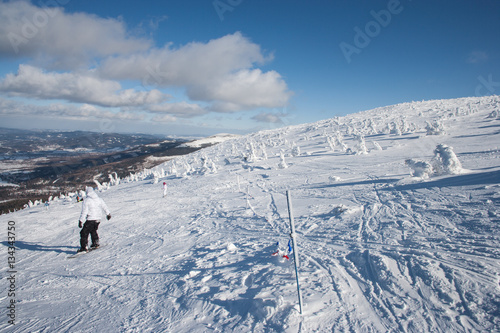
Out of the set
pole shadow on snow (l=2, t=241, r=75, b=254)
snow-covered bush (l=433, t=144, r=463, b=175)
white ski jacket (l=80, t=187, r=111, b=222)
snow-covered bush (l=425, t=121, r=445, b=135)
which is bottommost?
pole shadow on snow (l=2, t=241, r=75, b=254)

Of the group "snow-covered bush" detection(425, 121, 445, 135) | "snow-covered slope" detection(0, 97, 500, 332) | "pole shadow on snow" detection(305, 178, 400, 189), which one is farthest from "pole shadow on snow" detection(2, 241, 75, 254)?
"snow-covered bush" detection(425, 121, 445, 135)

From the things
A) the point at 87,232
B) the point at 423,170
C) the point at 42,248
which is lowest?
the point at 42,248

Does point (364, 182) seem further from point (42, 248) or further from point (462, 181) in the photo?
point (42, 248)

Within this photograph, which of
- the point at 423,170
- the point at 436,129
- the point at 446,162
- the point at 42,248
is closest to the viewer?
the point at 42,248

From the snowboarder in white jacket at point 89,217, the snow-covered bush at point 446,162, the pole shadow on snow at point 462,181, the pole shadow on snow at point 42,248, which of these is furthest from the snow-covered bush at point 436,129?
the pole shadow on snow at point 42,248

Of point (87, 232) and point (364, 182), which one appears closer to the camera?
point (87, 232)

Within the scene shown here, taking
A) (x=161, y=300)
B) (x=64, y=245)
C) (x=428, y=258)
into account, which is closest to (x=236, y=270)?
(x=161, y=300)

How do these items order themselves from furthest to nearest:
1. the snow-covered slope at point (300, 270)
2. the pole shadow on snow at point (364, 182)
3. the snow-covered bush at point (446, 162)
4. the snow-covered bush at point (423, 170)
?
the pole shadow on snow at point (364, 182), the snow-covered bush at point (423, 170), the snow-covered bush at point (446, 162), the snow-covered slope at point (300, 270)

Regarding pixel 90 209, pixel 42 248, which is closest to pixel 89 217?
pixel 90 209

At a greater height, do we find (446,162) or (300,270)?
(446,162)

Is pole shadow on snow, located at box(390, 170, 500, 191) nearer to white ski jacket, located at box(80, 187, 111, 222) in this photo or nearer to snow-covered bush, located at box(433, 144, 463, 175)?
snow-covered bush, located at box(433, 144, 463, 175)

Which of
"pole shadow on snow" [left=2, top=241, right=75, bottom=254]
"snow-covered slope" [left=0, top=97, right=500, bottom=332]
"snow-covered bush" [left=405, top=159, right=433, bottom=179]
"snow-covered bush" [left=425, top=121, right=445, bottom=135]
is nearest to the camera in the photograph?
"snow-covered slope" [left=0, top=97, right=500, bottom=332]

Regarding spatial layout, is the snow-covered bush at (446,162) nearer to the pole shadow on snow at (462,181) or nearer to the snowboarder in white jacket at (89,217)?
the pole shadow on snow at (462,181)

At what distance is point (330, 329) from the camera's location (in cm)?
308
